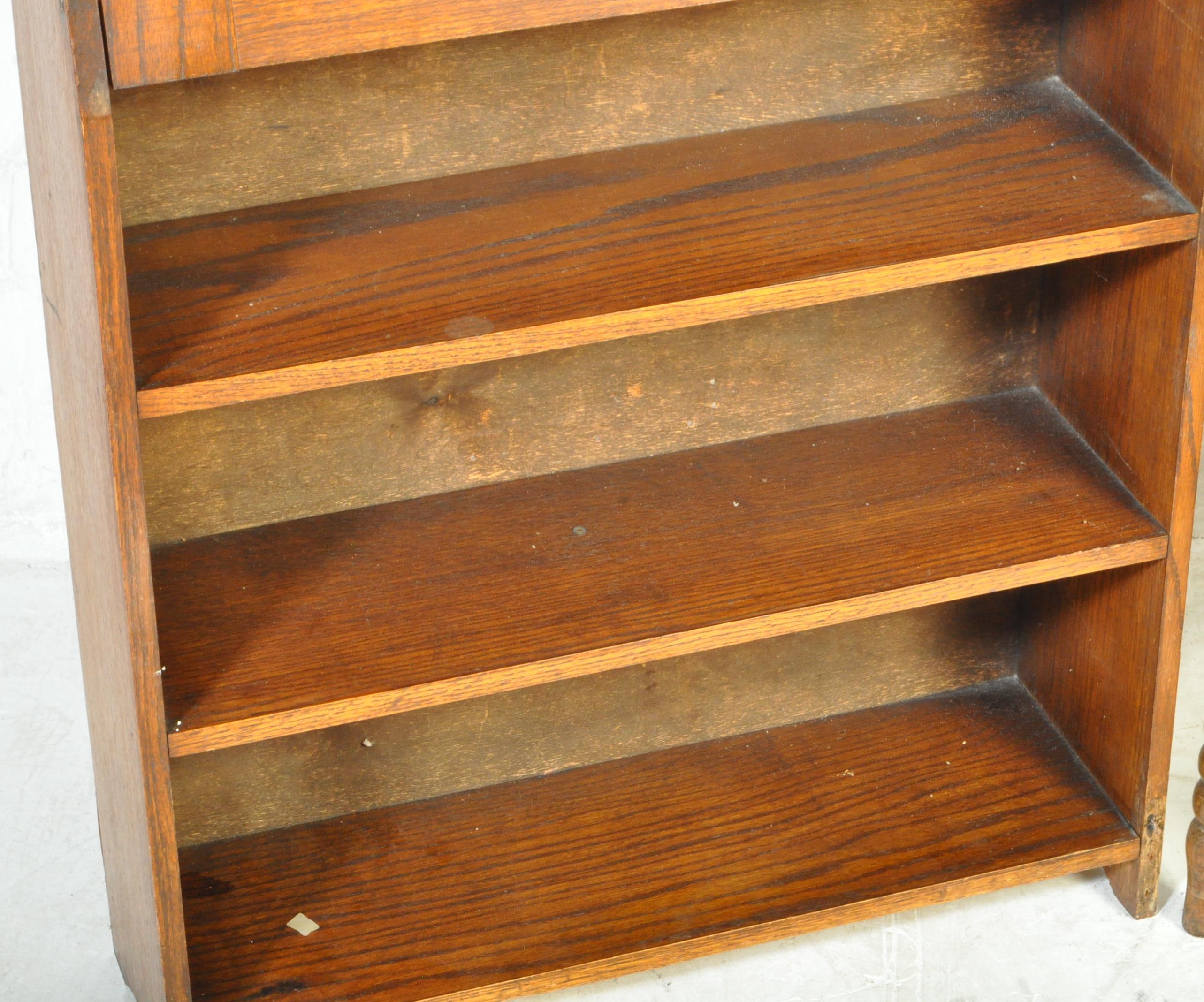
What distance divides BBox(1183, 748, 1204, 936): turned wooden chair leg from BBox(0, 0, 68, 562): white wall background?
197 centimetres

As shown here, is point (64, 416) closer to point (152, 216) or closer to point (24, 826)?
point (152, 216)

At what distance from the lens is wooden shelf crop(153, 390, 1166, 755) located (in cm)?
191

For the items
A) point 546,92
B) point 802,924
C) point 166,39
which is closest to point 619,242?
point 546,92

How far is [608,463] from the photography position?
2232 mm

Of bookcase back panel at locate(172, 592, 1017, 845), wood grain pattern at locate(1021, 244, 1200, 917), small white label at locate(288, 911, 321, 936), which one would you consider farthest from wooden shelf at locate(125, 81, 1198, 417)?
small white label at locate(288, 911, 321, 936)

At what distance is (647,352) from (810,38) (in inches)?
17.0

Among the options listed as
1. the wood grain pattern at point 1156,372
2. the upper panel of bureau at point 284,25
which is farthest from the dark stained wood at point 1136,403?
the upper panel of bureau at point 284,25

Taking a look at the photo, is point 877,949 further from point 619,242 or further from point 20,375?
point 20,375

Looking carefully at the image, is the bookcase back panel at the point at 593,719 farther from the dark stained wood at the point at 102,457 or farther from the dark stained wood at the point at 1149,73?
the dark stained wood at the point at 1149,73

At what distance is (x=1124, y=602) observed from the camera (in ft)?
7.32

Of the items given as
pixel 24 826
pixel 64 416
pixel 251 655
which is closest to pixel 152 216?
pixel 64 416

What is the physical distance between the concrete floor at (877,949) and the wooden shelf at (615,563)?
53 cm

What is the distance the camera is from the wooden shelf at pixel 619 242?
1.71m

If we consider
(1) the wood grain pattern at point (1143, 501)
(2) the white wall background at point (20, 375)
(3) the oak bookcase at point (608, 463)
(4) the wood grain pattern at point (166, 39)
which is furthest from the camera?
(2) the white wall background at point (20, 375)
